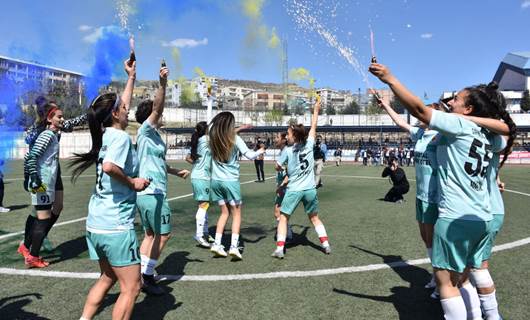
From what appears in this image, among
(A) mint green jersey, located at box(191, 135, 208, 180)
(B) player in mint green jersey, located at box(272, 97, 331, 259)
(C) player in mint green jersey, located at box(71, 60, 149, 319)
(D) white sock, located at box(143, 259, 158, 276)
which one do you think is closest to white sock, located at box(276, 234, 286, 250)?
(B) player in mint green jersey, located at box(272, 97, 331, 259)

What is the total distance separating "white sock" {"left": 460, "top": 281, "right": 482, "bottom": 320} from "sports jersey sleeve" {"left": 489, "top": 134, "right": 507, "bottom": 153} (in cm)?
126

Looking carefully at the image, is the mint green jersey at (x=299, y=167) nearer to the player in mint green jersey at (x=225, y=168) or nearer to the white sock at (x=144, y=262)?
the player in mint green jersey at (x=225, y=168)

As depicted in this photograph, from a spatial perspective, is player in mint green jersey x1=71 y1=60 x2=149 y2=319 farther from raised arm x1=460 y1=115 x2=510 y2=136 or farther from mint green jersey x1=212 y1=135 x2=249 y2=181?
mint green jersey x1=212 y1=135 x2=249 y2=181

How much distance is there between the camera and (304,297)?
4.57m

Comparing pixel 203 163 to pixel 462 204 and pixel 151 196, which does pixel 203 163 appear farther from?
pixel 462 204

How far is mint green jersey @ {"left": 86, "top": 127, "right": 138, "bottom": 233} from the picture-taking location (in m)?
3.20

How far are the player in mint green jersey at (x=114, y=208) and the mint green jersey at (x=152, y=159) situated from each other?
4.65 feet

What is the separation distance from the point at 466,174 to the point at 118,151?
2.76 m

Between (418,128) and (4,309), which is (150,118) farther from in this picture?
(418,128)

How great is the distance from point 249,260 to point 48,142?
3.52 metres

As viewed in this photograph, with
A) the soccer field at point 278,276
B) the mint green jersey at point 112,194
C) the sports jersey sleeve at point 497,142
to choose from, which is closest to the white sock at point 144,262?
the soccer field at point 278,276

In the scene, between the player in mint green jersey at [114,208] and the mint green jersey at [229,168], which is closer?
the player in mint green jersey at [114,208]

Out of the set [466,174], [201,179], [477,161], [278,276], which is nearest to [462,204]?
[466,174]

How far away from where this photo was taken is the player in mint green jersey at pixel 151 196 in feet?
15.9
